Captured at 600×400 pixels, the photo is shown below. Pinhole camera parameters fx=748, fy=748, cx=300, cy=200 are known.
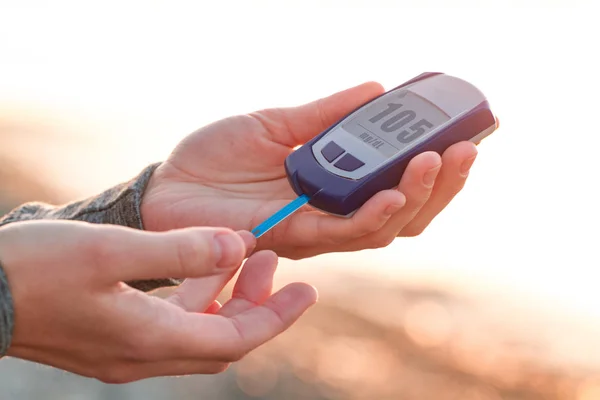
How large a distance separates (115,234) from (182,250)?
16 cm

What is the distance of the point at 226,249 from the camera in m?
1.59

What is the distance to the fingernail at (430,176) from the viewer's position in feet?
7.26

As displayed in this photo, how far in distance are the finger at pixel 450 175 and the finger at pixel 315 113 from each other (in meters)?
0.47

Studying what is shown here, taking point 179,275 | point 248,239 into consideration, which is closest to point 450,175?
point 248,239

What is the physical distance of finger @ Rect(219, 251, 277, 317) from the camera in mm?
1960

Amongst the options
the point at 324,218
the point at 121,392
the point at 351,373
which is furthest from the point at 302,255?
the point at 351,373

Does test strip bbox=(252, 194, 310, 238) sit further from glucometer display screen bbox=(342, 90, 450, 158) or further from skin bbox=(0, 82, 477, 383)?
glucometer display screen bbox=(342, 90, 450, 158)

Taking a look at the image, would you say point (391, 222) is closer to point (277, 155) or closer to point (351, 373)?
point (277, 155)

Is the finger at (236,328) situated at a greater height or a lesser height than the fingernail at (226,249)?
lesser

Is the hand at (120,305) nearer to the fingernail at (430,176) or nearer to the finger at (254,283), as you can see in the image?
the finger at (254,283)

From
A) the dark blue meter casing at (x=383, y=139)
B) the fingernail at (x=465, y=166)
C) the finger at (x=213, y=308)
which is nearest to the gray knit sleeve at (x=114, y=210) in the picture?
the finger at (x=213, y=308)

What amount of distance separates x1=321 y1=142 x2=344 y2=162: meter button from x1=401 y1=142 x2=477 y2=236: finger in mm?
328

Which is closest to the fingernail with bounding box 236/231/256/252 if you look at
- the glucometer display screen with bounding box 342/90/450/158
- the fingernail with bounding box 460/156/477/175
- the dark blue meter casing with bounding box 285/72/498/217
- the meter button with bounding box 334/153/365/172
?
the dark blue meter casing with bounding box 285/72/498/217

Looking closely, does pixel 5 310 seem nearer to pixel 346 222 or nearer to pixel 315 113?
pixel 346 222
